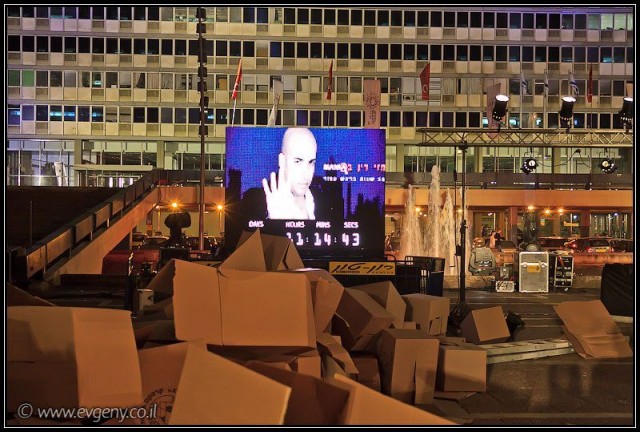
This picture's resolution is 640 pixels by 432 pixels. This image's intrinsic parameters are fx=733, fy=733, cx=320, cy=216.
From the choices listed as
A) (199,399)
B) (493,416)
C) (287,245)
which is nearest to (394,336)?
(493,416)

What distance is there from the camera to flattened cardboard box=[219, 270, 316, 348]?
20.7 ft

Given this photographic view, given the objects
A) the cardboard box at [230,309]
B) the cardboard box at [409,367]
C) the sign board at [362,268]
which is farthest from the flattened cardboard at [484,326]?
the cardboard box at [230,309]

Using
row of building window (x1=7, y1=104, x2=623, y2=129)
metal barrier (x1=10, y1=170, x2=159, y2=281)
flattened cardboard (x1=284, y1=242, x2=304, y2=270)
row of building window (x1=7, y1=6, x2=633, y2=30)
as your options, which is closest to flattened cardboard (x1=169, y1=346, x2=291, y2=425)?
flattened cardboard (x1=284, y1=242, x2=304, y2=270)

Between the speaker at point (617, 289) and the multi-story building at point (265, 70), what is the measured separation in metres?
40.8

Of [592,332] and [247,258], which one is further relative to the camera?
[592,332]

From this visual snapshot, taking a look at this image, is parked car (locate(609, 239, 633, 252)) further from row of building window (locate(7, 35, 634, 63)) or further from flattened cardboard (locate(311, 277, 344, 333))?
flattened cardboard (locate(311, 277, 344, 333))

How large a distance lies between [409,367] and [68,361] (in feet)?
12.6

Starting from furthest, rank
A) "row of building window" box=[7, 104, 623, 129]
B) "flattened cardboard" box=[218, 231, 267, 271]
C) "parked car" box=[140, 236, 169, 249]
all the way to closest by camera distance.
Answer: "row of building window" box=[7, 104, 623, 129], "parked car" box=[140, 236, 169, 249], "flattened cardboard" box=[218, 231, 267, 271]

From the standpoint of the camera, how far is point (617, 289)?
14.9 m

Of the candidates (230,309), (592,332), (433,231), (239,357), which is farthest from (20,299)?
(433,231)

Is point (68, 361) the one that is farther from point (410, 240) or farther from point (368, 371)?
point (410, 240)

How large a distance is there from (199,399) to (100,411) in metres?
1.74

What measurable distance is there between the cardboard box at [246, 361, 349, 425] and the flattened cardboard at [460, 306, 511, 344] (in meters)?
7.12

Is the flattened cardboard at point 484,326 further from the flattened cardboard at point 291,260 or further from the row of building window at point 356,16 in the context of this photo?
the row of building window at point 356,16
